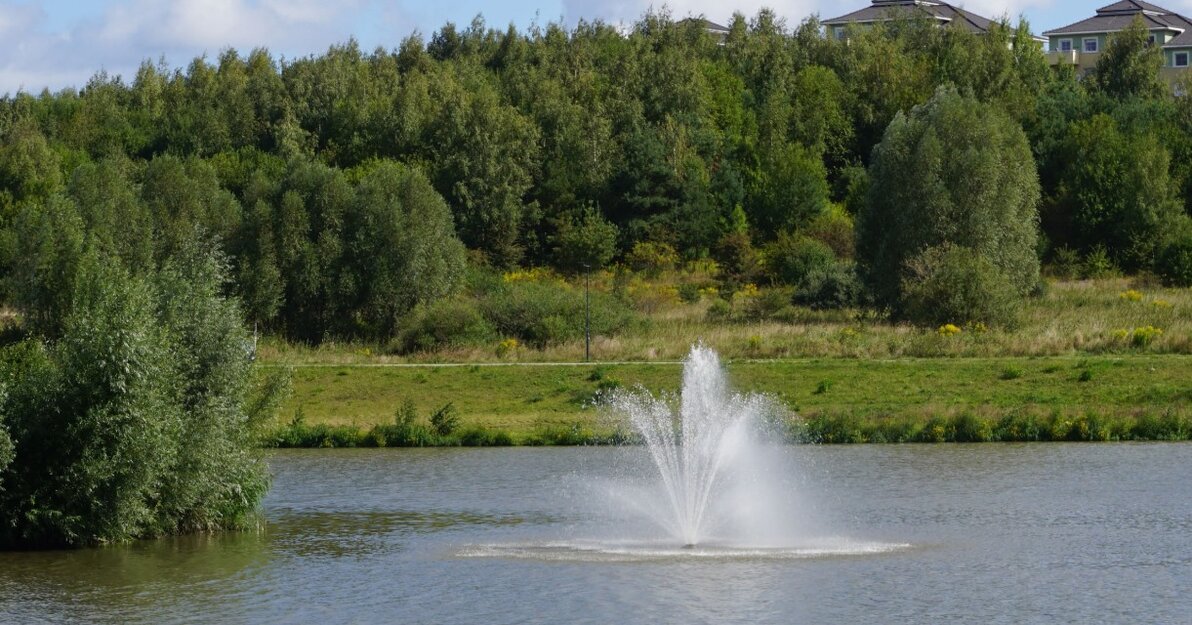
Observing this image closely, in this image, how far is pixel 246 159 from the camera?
11006 centimetres

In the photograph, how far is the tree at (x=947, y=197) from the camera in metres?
80.0

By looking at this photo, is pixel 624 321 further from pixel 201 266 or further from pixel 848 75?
pixel 848 75

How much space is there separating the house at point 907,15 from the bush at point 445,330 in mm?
70984

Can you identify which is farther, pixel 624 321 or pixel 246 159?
pixel 246 159

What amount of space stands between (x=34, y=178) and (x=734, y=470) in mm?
73609

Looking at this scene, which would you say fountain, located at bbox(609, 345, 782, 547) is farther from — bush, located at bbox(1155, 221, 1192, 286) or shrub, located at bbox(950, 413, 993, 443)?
bush, located at bbox(1155, 221, 1192, 286)

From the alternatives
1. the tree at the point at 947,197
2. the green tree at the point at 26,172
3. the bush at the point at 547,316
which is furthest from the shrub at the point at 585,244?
the green tree at the point at 26,172

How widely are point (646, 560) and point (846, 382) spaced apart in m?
29.0

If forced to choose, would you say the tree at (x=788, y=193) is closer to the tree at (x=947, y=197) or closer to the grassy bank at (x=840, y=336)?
the grassy bank at (x=840, y=336)

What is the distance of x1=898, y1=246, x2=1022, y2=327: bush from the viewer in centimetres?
7175

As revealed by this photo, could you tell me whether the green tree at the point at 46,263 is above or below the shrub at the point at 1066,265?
above

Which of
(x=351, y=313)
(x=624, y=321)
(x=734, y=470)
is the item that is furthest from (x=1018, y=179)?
(x=734, y=470)

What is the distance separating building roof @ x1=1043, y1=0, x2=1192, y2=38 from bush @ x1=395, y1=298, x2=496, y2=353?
92.4 m

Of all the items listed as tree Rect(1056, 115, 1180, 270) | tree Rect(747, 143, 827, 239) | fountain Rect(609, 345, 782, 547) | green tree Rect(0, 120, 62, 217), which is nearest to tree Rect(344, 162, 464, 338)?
green tree Rect(0, 120, 62, 217)
